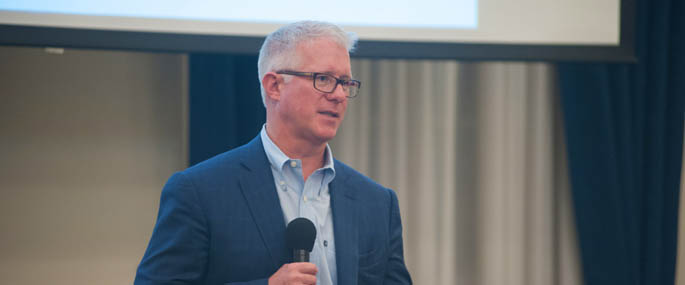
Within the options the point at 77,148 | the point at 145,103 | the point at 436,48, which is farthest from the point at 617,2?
the point at 77,148

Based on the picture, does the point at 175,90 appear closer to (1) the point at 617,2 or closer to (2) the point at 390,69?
(2) the point at 390,69

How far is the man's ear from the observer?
1506 mm

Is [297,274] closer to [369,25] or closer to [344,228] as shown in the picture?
[344,228]

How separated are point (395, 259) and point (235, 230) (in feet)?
1.53

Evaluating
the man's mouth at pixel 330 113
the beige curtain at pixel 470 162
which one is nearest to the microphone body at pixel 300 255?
the man's mouth at pixel 330 113

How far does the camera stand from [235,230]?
1.40m

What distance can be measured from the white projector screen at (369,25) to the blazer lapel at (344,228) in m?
0.90

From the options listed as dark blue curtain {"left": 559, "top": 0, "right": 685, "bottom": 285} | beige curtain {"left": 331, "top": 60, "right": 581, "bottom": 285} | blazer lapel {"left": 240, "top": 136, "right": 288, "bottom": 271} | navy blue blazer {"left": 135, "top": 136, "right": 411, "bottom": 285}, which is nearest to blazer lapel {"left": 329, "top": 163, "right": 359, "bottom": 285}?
navy blue blazer {"left": 135, "top": 136, "right": 411, "bottom": 285}

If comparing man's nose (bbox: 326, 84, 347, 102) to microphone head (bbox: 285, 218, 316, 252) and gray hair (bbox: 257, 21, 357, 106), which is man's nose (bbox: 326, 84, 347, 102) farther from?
microphone head (bbox: 285, 218, 316, 252)

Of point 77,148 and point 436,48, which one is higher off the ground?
point 436,48

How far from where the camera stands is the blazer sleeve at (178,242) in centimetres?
132

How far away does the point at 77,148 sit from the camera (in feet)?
9.09

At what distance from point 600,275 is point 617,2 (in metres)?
1.31

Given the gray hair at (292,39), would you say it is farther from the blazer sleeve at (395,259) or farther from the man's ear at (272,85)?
the blazer sleeve at (395,259)
